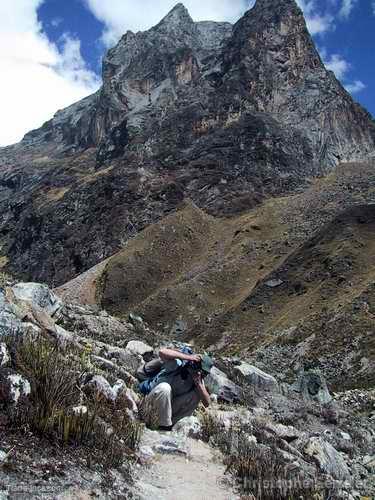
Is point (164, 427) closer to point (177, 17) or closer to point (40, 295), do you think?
point (40, 295)

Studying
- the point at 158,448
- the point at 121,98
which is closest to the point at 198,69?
the point at 121,98

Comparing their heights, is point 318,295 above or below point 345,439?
above

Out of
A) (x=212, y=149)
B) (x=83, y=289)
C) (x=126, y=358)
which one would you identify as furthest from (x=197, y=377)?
(x=212, y=149)

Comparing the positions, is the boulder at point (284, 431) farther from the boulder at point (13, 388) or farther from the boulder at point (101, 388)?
the boulder at point (13, 388)

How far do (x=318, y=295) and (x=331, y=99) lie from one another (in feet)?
228

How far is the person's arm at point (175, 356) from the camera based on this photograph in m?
7.99

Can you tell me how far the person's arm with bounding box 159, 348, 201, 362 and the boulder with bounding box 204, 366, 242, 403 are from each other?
5551mm

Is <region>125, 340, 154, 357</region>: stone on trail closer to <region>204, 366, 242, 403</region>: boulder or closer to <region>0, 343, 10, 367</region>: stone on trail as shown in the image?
<region>204, 366, 242, 403</region>: boulder

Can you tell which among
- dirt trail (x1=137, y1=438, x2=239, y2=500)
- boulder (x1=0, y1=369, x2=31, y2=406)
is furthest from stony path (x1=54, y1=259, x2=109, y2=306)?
boulder (x1=0, y1=369, x2=31, y2=406)

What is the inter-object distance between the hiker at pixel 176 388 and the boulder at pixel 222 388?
5021mm

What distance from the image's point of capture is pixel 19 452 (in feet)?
17.2

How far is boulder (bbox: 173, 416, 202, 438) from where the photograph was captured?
8.48 metres

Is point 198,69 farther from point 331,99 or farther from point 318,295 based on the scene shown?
point 318,295

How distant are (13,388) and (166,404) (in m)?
2.95
